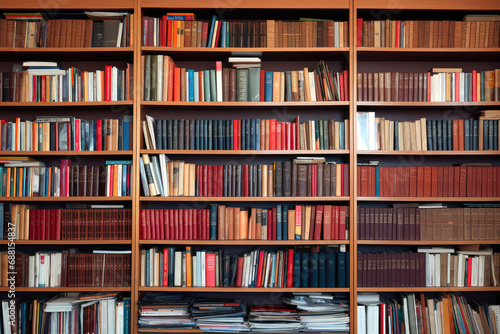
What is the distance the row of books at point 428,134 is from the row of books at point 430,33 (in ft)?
1.56

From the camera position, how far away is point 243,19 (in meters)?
3.02

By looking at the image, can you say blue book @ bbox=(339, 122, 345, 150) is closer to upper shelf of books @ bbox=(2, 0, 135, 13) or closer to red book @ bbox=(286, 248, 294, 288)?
red book @ bbox=(286, 248, 294, 288)

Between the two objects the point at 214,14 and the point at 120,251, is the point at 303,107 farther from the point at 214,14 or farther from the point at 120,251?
the point at 120,251

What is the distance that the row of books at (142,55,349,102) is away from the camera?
2748mm

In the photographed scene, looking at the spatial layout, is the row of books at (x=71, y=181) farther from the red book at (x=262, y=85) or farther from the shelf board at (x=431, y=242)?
the shelf board at (x=431, y=242)

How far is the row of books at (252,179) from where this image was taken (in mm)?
2730

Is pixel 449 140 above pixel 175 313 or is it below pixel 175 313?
above

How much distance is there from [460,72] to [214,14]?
168cm

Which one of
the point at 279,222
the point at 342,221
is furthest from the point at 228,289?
the point at 342,221

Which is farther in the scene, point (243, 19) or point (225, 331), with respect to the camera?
point (243, 19)

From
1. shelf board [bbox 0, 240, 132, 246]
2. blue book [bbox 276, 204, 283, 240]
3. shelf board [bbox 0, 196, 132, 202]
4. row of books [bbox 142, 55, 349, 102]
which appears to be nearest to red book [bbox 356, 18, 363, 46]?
row of books [bbox 142, 55, 349, 102]

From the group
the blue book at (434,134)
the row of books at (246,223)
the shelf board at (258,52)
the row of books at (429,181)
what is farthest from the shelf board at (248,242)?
the shelf board at (258,52)

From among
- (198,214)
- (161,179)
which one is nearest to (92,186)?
(161,179)

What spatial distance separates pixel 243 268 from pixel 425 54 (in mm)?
1833
